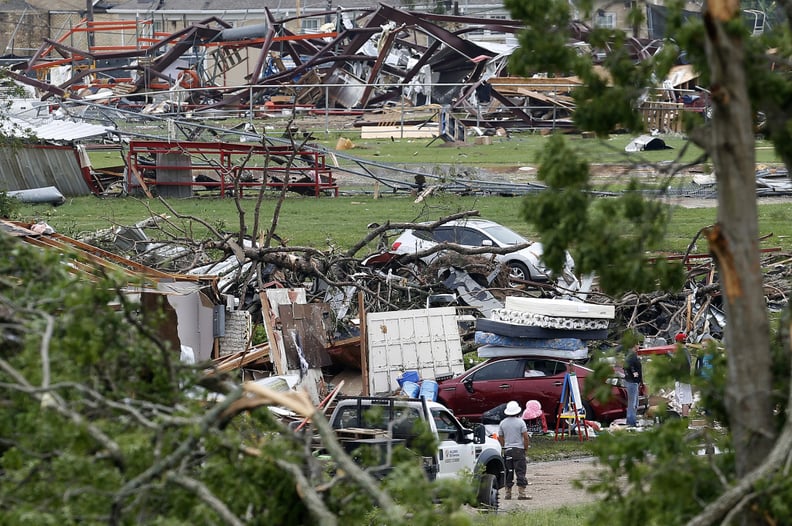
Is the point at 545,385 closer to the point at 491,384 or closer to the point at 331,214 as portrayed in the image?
the point at 491,384

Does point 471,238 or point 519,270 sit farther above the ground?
point 471,238

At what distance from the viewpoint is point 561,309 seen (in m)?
18.5

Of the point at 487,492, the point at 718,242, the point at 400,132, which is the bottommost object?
the point at 487,492

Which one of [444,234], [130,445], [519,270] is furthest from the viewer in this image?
[444,234]

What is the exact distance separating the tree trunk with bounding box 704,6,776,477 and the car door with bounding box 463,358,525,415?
38.7 feet

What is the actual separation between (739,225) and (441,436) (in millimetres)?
7822

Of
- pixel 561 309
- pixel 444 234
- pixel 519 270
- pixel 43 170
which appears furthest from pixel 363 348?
pixel 43 170

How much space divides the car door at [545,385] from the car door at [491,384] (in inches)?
4.5

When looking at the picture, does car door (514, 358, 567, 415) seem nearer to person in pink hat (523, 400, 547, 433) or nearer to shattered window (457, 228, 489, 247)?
person in pink hat (523, 400, 547, 433)

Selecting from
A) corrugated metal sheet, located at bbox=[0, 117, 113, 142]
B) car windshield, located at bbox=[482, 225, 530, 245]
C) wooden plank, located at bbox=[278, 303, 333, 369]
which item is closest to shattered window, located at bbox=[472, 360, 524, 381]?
wooden plank, located at bbox=[278, 303, 333, 369]

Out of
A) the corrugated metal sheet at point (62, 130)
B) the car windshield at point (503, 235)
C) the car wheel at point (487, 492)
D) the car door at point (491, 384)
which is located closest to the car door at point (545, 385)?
the car door at point (491, 384)

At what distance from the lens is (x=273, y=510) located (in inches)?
218

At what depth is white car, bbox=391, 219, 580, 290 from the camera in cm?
2319

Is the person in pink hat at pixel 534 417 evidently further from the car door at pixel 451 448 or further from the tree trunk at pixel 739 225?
the tree trunk at pixel 739 225
